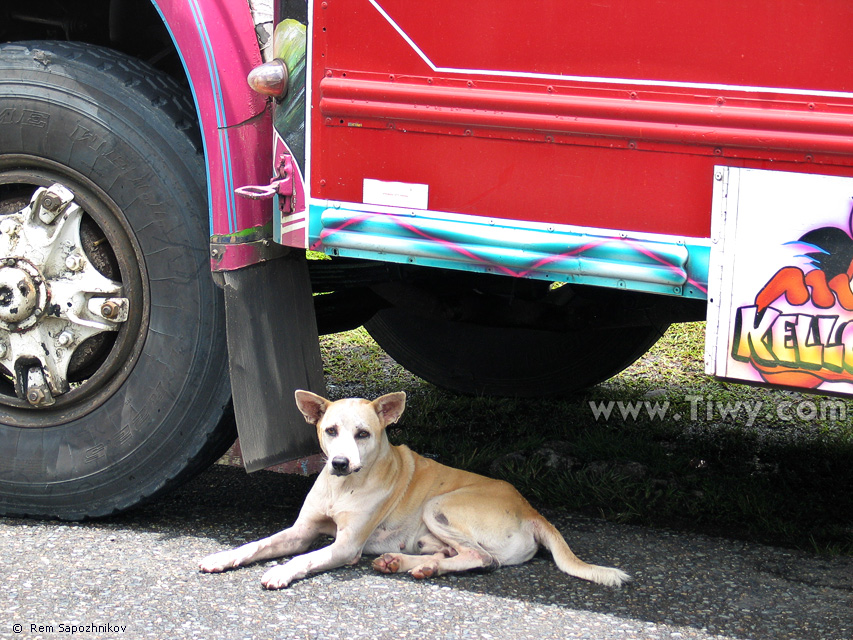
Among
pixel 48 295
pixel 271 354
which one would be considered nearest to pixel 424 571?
pixel 271 354

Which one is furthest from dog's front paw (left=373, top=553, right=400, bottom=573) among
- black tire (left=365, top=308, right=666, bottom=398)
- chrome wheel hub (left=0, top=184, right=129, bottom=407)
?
black tire (left=365, top=308, right=666, bottom=398)

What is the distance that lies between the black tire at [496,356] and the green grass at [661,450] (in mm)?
145

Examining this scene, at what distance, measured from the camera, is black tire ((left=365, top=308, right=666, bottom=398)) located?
14.9ft

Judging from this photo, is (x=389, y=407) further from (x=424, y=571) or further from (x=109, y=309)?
(x=109, y=309)

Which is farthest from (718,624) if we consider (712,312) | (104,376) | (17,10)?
(17,10)

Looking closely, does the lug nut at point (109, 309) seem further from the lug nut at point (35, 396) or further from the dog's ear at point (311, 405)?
the dog's ear at point (311, 405)

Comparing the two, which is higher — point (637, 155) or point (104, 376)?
point (637, 155)

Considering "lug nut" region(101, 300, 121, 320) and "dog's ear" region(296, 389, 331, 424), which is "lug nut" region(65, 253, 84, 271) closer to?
"lug nut" region(101, 300, 121, 320)

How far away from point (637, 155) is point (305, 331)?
129 centimetres

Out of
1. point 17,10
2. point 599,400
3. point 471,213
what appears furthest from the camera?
point 599,400

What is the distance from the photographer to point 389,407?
3205mm

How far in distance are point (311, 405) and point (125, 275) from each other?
0.75 metres

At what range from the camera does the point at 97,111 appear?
10.2 ft

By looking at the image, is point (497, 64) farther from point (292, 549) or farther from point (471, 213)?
point (292, 549)
